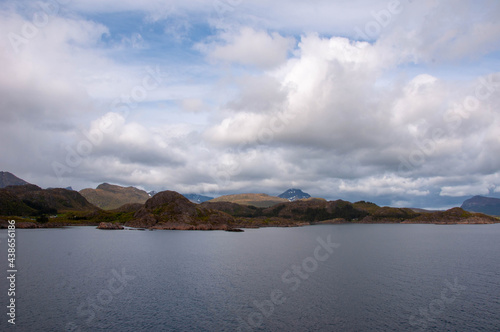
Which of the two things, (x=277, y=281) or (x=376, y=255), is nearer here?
(x=277, y=281)

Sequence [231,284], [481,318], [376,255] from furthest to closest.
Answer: [376,255]
[231,284]
[481,318]

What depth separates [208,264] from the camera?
92.9 meters

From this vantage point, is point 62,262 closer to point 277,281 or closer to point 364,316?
point 277,281

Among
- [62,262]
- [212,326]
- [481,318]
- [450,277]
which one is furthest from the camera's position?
[62,262]

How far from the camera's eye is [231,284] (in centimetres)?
6750

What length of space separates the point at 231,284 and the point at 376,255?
68809 mm

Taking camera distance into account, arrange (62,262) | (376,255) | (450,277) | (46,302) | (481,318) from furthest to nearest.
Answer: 1. (376,255)
2. (62,262)
3. (450,277)
4. (46,302)
5. (481,318)

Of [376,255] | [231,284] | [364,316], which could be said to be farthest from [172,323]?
[376,255]

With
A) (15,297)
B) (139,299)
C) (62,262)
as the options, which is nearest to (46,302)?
(15,297)

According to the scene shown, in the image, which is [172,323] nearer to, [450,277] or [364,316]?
[364,316]

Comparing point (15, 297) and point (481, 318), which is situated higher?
point (15, 297)

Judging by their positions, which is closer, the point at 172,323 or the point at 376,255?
the point at 172,323

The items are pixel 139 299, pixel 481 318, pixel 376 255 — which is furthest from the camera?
pixel 376 255

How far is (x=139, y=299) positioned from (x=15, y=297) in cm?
2108
